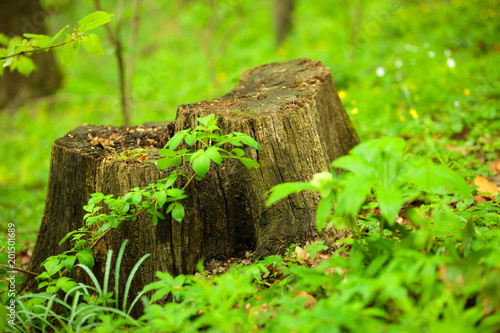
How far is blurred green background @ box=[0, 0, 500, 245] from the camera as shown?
3641mm

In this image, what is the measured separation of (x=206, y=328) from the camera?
5.34 feet

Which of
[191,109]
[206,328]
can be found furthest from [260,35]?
[206,328]

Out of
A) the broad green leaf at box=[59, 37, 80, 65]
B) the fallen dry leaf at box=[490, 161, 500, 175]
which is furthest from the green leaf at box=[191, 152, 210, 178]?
the fallen dry leaf at box=[490, 161, 500, 175]

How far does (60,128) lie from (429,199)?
646 cm

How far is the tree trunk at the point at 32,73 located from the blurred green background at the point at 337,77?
0.24 m

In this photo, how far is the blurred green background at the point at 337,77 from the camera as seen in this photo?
11.9 ft

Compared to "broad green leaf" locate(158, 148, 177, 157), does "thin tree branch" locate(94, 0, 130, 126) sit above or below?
above

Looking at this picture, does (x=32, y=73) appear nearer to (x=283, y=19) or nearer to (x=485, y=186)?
(x=283, y=19)

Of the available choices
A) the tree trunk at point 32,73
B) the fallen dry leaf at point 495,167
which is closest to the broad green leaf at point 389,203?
the fallen dry leaf at point 495,167

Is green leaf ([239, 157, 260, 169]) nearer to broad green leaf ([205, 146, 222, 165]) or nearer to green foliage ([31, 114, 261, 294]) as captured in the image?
green foliage ([31, 114, 261, 294])

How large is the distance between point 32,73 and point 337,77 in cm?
634

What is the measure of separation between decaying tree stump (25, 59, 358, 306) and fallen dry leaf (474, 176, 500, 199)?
121 cm

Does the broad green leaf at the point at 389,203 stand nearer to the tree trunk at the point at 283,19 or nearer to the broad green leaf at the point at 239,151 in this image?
the broad green leaf at the point at 239,151

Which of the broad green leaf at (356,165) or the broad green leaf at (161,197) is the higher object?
the broad green leaf at (161,197)
